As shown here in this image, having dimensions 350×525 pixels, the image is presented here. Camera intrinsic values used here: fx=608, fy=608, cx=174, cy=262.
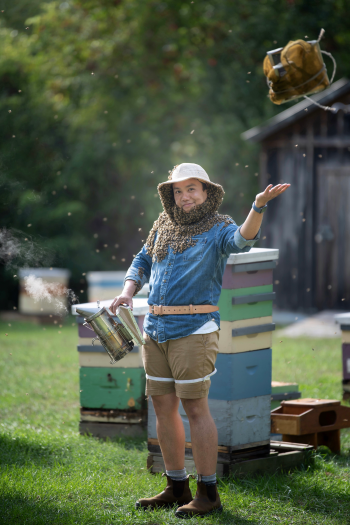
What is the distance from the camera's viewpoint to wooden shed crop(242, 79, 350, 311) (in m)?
9.20

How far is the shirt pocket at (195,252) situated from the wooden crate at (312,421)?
135cm

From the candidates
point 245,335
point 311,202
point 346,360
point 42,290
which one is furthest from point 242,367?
point 42,290

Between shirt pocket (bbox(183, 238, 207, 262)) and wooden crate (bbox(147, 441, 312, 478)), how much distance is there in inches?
45.2

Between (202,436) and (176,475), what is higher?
(202,436)

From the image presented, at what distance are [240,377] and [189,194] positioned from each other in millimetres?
1031

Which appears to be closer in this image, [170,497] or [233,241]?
[233,241]

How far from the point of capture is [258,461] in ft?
10.8

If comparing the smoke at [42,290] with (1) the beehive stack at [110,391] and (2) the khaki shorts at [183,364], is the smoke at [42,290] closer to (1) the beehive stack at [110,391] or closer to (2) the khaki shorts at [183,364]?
(1) the beehive stack at [110,391]

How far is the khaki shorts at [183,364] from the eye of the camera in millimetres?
2738

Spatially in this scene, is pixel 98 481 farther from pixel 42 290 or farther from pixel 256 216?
pixel 42 290

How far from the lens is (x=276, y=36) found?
11805 mm

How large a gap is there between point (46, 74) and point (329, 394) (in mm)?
10879

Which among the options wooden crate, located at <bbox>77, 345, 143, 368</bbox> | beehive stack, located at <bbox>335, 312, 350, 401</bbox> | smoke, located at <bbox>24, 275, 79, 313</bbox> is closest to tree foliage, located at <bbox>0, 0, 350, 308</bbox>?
smoke, located at <bbox>24, 275, 79, 313</bbox>

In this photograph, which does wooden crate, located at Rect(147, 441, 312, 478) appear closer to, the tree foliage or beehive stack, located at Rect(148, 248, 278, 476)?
beehive stack, located at Rect(148, 248, 278, 476)
